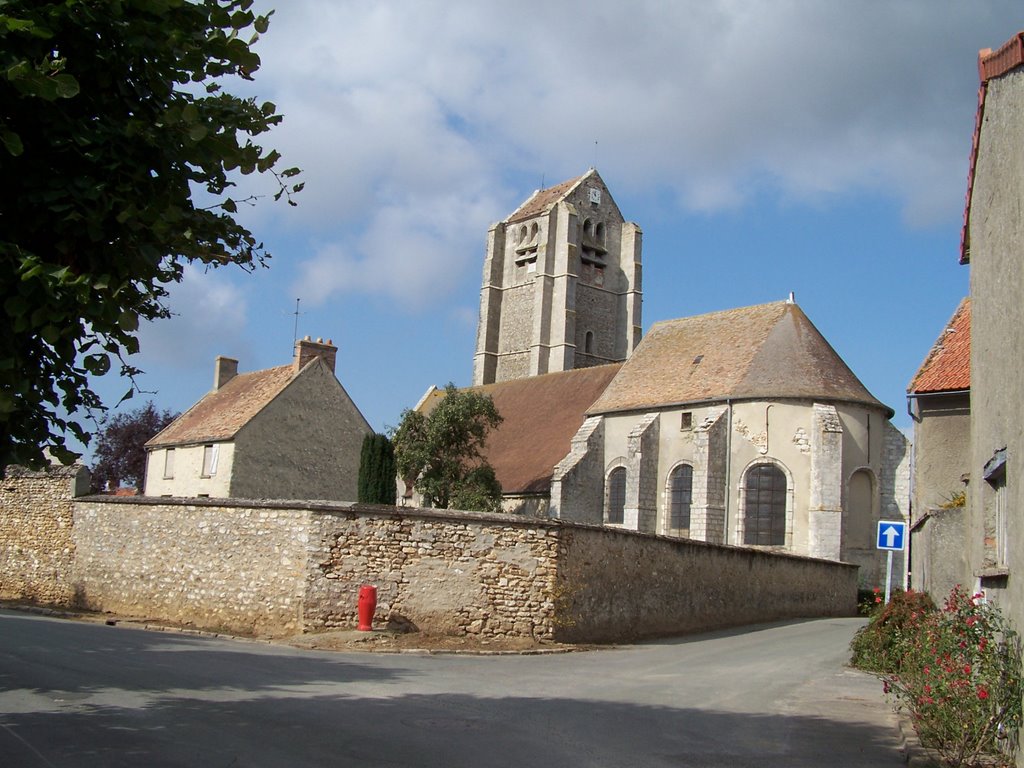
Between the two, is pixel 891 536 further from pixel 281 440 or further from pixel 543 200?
pixel 543 200

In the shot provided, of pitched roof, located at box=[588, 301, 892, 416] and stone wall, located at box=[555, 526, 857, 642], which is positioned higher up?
pitched roof, located at box=[588, 301, 892, 416]

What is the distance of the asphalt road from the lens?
7133 mm

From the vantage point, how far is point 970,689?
287 inches

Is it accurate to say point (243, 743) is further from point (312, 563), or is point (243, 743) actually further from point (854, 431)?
point (854, 431)

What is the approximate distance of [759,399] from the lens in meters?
30.8

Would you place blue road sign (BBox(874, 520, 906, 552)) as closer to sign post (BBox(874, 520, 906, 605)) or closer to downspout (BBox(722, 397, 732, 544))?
sign post (BBox(874, 520, 906, 605))

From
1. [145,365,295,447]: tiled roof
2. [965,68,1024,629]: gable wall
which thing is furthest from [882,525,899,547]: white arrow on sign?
[145,365,295,447]: tiled roof

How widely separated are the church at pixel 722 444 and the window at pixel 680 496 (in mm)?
41

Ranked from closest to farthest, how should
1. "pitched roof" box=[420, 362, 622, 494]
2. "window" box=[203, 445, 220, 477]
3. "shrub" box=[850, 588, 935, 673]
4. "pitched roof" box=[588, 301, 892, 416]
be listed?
"shrub" box=[850, 588, 935, 673] → "pitched roof" box=[588, 301, 892, 416] → "window" box=[203, 445, 220, 477] → "pitched roof" box=[420, 362, 622, 494]

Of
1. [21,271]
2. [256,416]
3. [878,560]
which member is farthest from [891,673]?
[256,416]

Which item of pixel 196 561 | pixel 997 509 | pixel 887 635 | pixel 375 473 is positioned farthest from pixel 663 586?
pixel 997 509

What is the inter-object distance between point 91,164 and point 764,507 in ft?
89.7

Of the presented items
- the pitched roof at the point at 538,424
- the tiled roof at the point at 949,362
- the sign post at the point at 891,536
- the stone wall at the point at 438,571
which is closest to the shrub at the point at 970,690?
the tiled roof at the point at 949,362

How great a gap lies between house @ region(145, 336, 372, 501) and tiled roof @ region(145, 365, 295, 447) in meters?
0.05
